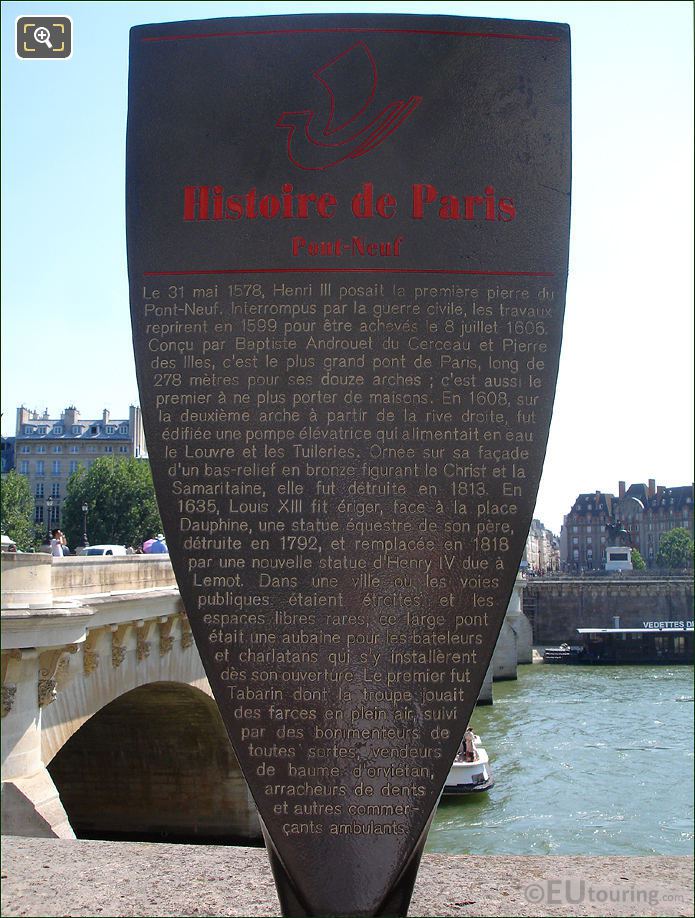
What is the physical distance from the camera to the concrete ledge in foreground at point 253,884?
226 inches

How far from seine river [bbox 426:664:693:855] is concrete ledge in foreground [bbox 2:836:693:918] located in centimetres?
1451

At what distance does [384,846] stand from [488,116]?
4.49 meters

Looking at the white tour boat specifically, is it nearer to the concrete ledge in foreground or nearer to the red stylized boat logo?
the concrete ledge in foreground

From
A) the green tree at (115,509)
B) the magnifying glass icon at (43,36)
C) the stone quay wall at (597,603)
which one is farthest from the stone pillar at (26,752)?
the stone quay wall at (597,603)

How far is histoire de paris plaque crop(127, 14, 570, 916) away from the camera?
5500mm

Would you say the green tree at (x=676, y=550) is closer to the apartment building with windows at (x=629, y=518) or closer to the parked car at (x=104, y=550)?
the apartment building with windows at (x=629, y=518)

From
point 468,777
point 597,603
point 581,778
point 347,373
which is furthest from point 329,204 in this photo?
point 597,603

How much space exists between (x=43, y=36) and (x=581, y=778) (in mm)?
24361

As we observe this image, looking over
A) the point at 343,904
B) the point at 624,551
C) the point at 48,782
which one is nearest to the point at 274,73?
the point at 343,904

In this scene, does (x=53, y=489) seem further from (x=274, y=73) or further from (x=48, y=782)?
(x=274, y=73)

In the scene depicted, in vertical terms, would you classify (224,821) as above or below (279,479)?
below

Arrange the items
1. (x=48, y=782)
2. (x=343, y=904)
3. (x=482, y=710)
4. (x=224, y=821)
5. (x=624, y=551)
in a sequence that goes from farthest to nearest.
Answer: (x=624, y=551), (x=482, y=710), (x=224, y=821), (x=48, y=782), (x=343, y=904)

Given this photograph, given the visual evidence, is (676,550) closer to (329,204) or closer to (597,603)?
(597,603)

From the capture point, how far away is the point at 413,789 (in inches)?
215
